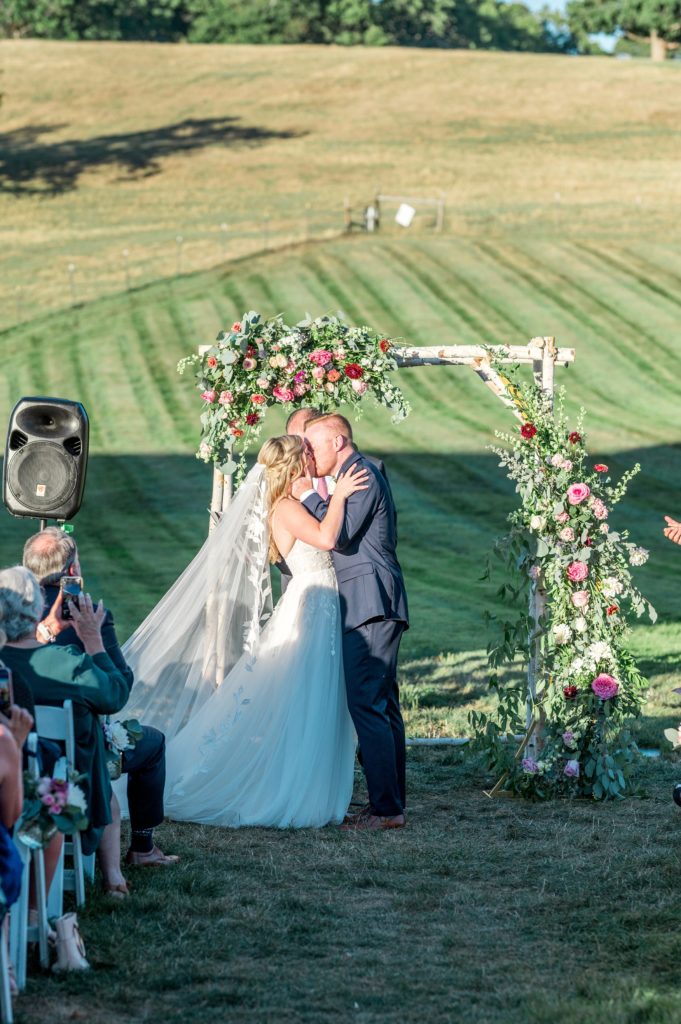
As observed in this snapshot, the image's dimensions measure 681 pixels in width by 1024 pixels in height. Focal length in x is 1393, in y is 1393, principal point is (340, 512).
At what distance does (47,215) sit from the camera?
42750 mm

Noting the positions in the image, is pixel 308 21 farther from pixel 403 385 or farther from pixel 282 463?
pixel 282 463

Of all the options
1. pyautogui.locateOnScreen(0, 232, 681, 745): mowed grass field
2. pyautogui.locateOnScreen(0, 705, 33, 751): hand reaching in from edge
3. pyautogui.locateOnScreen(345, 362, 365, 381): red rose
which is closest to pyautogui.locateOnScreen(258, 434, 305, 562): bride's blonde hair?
pyautogui.locateOnScreen(345, 362, 365, 381): red rose

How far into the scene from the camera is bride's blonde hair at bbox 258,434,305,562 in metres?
8.00

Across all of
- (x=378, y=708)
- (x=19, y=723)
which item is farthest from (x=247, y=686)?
(x=19, y=723)

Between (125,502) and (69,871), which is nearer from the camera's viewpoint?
(69,871)

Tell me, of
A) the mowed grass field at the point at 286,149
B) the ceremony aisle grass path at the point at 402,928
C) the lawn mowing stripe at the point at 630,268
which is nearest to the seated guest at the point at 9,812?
the ceremony aisle grass path at the point at 402,928

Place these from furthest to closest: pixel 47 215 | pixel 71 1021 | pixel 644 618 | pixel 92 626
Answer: pixel 47 215, pixel 644 618, pixel 92 626, pixel 71 1021

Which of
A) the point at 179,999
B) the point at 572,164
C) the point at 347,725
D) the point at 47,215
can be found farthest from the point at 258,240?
the point at 179,999

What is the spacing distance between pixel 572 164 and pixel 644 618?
A: 35.1m

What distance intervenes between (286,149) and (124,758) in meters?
45.9

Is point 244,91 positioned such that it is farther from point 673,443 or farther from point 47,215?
point 673,443

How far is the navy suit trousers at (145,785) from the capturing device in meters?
6.91

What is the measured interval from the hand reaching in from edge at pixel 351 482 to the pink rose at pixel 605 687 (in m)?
1.90

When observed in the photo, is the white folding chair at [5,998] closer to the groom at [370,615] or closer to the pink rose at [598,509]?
the groom at [370,615]
